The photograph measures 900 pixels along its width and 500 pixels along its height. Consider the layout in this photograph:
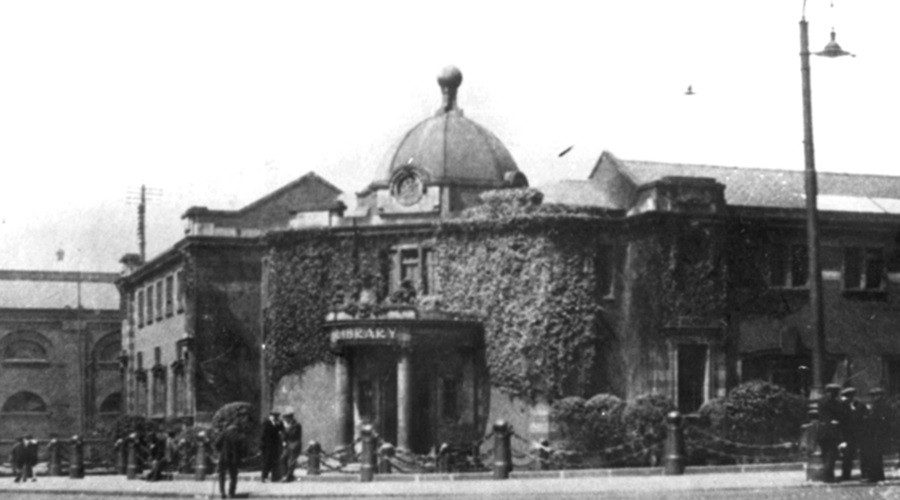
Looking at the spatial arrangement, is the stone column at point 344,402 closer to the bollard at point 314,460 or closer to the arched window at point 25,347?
the bollard at point 314,460

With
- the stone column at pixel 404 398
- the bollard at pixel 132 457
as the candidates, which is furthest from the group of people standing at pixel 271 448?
the stone column at pixel 404 398

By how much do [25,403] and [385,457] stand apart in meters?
47.8

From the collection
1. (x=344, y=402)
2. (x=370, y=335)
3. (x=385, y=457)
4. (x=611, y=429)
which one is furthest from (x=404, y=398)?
(x=385, y=457)

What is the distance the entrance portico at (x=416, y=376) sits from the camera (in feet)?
144

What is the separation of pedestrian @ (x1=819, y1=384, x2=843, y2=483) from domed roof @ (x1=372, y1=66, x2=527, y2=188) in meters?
23.4

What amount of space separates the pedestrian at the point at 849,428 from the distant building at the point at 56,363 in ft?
188

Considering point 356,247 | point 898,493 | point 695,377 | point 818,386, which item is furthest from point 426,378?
point 898,493

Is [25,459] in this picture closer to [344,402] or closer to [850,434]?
[344,402]

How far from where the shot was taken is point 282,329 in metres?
48.6

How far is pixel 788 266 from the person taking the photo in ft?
149

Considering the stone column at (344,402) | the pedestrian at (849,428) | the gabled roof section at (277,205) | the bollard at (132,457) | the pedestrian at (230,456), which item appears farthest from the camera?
the gabled roof section at (277,205)

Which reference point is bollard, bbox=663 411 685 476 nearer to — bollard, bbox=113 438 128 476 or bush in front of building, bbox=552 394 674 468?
bush in front of building, bbox=552 394 674 468

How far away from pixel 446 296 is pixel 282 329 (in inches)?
238

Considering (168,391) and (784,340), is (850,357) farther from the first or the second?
(168,391)
